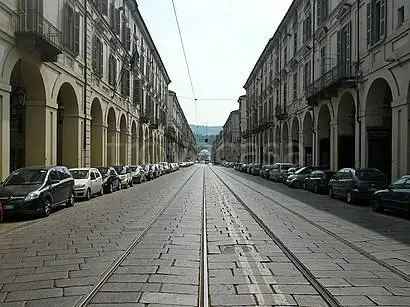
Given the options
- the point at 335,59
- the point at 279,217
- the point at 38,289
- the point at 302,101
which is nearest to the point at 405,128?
the point at 279,217

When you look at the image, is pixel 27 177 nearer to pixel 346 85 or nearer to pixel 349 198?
pixel 349 198

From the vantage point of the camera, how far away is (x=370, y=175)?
20.4m

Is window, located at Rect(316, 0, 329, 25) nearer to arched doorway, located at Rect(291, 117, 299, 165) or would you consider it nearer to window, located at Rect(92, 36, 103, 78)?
arched doorway, located at Rect(291, 117, 299, 165)

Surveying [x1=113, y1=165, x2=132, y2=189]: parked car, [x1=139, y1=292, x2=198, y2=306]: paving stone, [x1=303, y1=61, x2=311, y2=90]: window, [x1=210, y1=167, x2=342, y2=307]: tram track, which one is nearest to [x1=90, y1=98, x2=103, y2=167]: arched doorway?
[x1=113, y1=165, x2=132, y2=189]: parked car

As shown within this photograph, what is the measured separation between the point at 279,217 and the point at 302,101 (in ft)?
92.3

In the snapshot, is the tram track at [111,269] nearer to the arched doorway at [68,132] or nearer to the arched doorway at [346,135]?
the arched doorway at [68,132]

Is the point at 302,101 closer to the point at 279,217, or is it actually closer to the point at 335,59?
the point at 335,59

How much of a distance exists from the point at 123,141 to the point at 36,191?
30389 millimetres

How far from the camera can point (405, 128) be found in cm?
2095

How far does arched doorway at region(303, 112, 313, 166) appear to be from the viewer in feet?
132

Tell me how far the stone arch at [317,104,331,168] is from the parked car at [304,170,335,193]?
7852 mm

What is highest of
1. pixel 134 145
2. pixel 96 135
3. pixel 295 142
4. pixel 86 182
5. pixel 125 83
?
pixel 125 83

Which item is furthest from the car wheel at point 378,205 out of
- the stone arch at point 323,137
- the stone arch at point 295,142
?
the stone arch at point 295,142

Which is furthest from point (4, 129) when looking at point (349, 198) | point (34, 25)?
point (349, 198)
